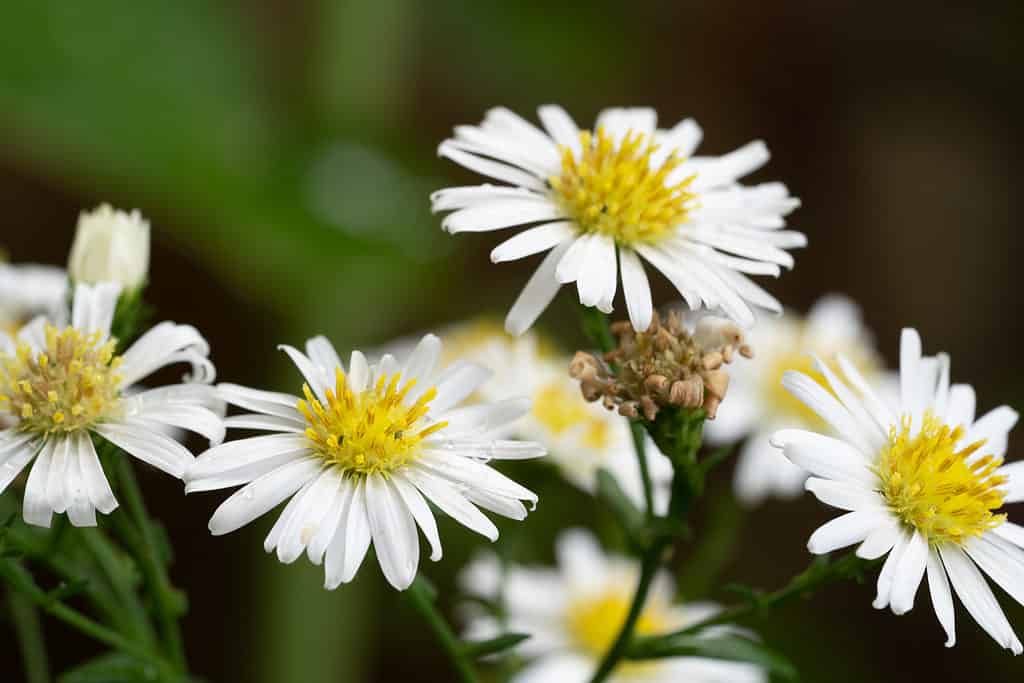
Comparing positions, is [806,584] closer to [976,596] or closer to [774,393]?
[976,596]

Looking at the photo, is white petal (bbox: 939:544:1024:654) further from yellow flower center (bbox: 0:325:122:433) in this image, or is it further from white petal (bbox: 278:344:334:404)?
yellow flower center (bbox: 0:325:122:433)

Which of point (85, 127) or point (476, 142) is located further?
point (85, 127)

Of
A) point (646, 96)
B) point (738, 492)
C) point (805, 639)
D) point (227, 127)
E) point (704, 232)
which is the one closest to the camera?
point (704, 232)

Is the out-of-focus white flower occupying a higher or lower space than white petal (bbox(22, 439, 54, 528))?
higher

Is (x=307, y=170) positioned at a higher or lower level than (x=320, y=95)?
lower

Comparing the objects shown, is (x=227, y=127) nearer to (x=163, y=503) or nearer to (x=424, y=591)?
(x=163, y=503)

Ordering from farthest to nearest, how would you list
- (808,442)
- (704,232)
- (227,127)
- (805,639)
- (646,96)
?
(646,96), (227,127), (805,639), (704,232), (808,442)

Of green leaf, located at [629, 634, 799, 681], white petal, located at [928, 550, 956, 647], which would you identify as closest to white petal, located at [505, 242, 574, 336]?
green leaf, located at [629, 634, 799, 681]

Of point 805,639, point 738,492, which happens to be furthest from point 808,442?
point 805,639
